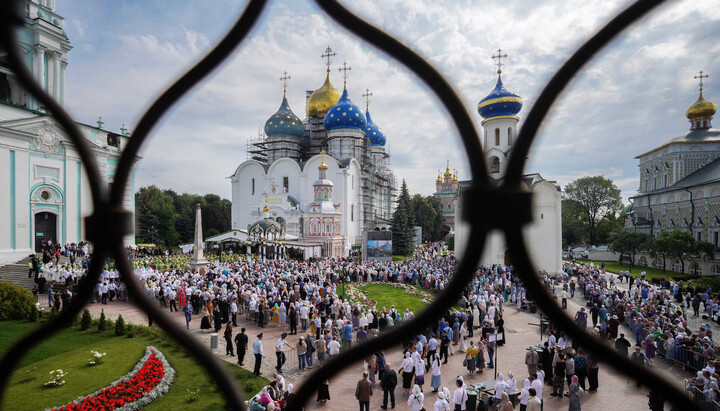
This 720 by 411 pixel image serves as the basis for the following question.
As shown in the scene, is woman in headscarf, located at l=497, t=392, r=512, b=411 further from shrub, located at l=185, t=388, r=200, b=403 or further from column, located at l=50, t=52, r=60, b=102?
column, located at l=50, t=52, r=60, b=102

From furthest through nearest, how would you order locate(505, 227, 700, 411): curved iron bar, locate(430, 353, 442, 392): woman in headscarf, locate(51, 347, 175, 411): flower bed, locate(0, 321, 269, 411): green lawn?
locate(430, 353, 442, 392): woman in headscarf < locate(0, 321, 269, 411): green lawn < locate(51, 347, 175, 411): flower bed < locate(505, 227, 700, 411): curved iron bar

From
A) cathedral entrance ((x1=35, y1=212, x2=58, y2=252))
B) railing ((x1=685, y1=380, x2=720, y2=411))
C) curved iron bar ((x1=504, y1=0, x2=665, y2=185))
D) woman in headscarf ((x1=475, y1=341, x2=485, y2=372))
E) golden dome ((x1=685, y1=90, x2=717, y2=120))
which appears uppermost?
golden dome ((x1=685, y1=90, x2=717, y2=120))

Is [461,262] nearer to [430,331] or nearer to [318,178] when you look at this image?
[430,331]

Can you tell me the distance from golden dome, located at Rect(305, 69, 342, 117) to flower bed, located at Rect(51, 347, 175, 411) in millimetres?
→ 50673

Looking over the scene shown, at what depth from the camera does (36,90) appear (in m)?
0.96

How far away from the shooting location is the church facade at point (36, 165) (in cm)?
2150

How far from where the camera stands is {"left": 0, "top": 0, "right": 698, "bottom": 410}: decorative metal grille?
70 cm

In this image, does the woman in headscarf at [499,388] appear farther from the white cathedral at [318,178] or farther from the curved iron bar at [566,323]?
the white cathedral at [318,178]

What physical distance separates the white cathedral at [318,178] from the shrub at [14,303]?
26.0 metres

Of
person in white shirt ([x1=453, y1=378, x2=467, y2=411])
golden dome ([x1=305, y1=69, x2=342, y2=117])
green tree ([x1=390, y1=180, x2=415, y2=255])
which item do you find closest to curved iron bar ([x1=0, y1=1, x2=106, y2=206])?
person in white shirt ([x1=453, y1=378, x2=467, y2=411])

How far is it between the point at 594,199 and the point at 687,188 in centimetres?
1651

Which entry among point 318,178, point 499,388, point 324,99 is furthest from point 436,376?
point 324,99

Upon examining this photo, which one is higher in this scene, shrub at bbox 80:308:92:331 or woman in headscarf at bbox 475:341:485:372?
shrub at bbox 80:308:92:331

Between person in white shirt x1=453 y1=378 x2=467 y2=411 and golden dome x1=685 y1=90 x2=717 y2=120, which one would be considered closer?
person in white shirt x1=453 y1=378 x2=467 y2=411
